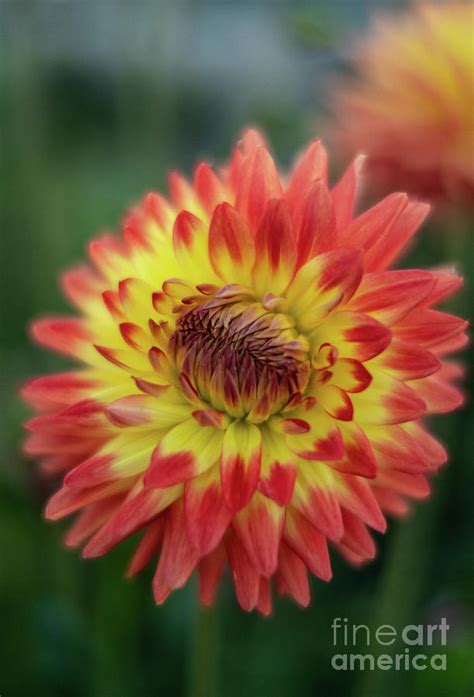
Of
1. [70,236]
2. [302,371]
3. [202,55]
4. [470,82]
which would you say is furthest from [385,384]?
[202,55]

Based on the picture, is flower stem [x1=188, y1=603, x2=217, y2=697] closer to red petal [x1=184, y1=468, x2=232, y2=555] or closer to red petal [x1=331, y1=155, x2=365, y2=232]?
red petal [x1=184, y1=468, x2=232, y2=555]

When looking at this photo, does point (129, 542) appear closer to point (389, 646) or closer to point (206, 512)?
point (389, 646)

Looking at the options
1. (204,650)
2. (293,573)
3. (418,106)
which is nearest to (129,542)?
(204,650)

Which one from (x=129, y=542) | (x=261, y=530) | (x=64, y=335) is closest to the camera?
(x=261, y=530)

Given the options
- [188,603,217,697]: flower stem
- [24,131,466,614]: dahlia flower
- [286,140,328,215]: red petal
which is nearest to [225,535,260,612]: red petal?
[24,131,466,614]: dahlia flower

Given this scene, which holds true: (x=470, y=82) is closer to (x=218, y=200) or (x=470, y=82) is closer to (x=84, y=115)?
(x=218, y=200)

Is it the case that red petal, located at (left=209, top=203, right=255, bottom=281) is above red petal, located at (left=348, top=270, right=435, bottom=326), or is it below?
above
